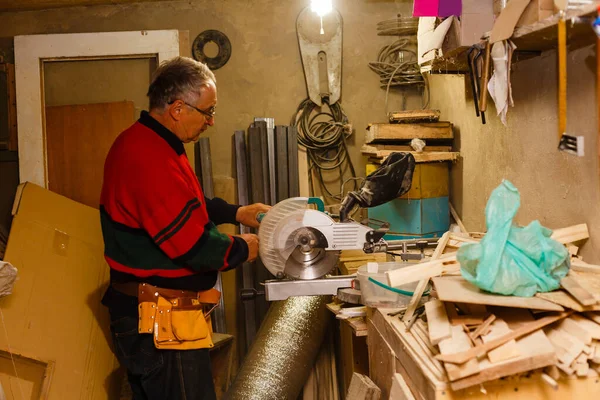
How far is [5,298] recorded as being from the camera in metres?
2.92

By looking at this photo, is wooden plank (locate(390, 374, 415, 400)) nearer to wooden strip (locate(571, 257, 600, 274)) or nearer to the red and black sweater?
wooden strip (locate(571, 257, 600, 274))

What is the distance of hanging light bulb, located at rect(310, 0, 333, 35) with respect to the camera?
161 inches

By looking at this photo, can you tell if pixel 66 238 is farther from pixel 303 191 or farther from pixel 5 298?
pixel 303 191

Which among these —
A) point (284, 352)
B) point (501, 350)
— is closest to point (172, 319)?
point (284, 352)

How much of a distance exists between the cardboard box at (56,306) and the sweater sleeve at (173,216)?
37.2 inches

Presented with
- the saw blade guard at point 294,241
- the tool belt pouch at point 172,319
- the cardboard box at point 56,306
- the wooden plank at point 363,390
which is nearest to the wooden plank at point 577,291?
the wooden plank at point 363,390

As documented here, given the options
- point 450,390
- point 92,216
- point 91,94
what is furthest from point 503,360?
point 91,94

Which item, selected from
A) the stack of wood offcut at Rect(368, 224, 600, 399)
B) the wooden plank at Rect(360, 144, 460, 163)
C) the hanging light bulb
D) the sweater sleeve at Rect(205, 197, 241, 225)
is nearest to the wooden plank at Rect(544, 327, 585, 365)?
the stack of wood offcut at Rect(368, 224, 600, 399)

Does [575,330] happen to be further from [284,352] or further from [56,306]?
[56,306]

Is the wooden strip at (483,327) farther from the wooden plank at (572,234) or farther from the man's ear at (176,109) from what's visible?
the man's ear at (176,109)

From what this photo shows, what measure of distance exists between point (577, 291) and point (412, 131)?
2.09 metres

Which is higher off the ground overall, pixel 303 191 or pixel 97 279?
pixel 303 191

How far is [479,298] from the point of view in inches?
69.0

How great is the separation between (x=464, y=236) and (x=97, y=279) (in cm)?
194
